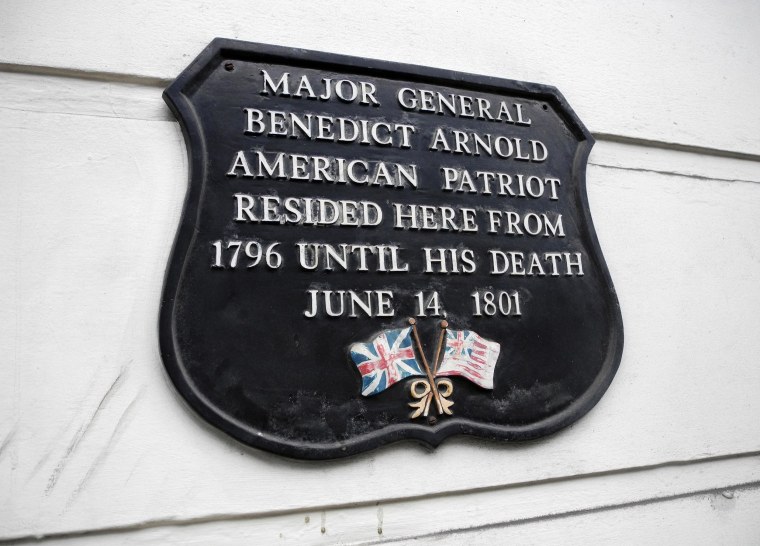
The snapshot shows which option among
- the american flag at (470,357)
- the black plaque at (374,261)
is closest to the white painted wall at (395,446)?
the black plaque at (374,261)

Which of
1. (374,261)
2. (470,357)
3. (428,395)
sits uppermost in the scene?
(374,261)

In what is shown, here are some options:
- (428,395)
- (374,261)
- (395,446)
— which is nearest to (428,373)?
(428,395)

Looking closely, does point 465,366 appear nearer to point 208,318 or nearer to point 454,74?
point 208,318

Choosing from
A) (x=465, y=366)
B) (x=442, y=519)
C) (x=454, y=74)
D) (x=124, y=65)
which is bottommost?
(x=442, y=519)

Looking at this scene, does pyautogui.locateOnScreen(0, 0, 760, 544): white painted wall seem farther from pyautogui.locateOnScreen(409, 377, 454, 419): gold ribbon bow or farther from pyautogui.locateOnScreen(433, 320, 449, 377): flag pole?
pyautogui.locateOnScreen(433, 320, 449, 377): flag pole

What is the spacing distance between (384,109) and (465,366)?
0.78 metres

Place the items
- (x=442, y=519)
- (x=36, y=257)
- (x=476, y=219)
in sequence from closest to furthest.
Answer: (x=36, y=257), (x=442, y=519), (x=476, y=219)

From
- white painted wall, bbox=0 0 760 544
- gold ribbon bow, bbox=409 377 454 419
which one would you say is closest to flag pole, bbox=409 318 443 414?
gold ribbon bow, bbox=409 377 454 419

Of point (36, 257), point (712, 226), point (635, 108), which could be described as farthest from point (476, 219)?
point (36, 257)

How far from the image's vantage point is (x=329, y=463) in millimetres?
1255

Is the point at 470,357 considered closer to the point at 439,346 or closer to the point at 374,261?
the point at 439,346

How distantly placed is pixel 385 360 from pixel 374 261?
262mm

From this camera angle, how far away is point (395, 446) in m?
1.32

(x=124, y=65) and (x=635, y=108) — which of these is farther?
(x=635, y=108)
